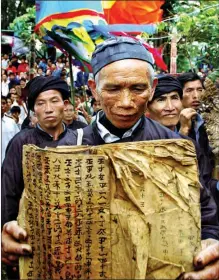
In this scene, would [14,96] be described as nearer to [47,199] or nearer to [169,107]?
[169,107]

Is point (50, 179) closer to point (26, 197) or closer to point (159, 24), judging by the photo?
point (26, 197)

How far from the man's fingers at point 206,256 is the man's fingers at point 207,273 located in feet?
0.06

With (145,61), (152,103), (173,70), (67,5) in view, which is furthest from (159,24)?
(145,61)

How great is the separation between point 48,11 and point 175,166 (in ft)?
19.8

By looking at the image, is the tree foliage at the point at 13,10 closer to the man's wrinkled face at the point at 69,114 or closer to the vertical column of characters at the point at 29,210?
the man's wrinkled face at the point at 69,114

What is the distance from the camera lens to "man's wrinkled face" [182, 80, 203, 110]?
483 cm

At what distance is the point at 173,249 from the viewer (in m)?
1.84

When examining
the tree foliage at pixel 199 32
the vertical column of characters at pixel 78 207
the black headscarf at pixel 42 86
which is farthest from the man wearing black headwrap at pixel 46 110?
the tree foliage at pixel 199 32

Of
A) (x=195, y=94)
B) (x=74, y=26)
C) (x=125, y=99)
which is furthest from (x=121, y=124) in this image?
(x=74, y=26)

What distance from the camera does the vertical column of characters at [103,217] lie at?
1835mm

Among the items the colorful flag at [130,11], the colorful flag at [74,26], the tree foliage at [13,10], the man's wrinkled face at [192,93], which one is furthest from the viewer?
the tree foliage at [13,10]

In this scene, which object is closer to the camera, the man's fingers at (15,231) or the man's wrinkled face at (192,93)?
the man's fingers at (15,231)

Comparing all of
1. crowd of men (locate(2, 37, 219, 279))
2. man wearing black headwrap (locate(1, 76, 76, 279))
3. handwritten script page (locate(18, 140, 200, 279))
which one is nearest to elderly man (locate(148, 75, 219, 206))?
man wearing black headwrap (locate(1, 76, 76, 279))

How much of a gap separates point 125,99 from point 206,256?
2.00ft
